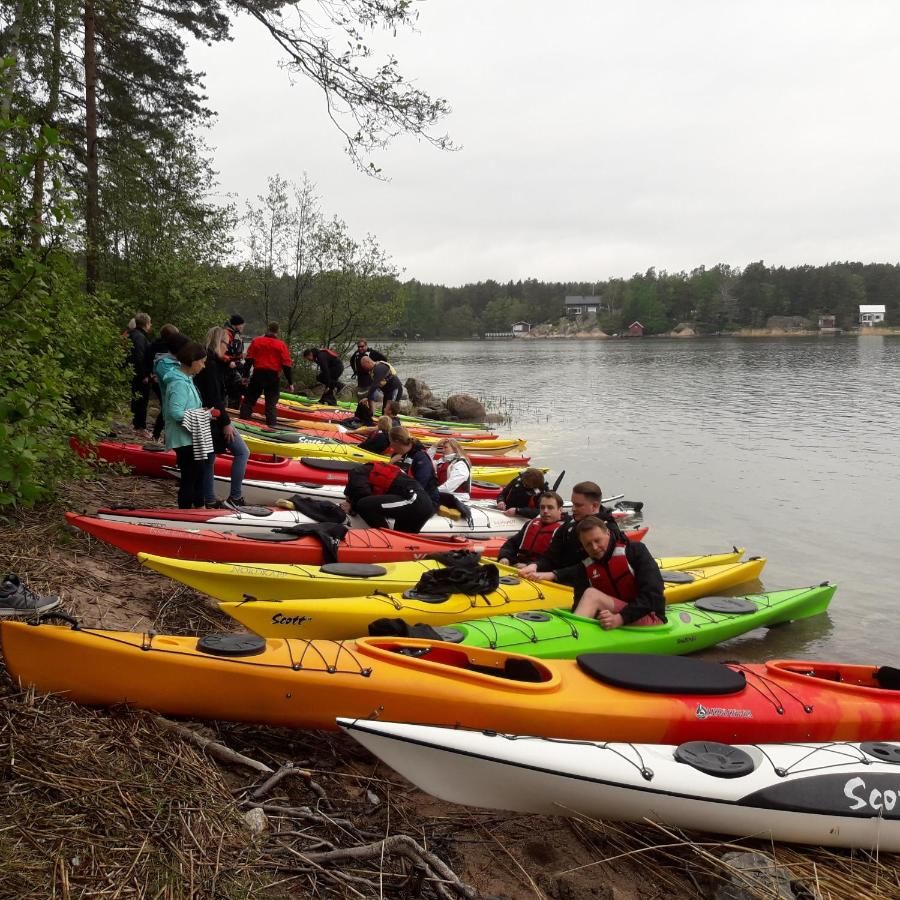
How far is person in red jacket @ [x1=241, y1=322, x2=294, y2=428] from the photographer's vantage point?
36.1ft

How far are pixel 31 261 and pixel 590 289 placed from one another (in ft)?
361

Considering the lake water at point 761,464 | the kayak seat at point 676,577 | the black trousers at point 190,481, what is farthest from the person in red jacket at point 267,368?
the kayak seat at point 676,577

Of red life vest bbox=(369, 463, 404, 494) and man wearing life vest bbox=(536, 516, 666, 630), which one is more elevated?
red life vest bbox=(369, 463, 404, 494)

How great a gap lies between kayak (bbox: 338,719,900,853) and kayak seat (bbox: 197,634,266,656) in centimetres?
78

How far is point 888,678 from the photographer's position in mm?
4188

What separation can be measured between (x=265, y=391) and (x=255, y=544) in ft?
19.4

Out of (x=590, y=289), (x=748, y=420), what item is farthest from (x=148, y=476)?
(x=590, y=289)

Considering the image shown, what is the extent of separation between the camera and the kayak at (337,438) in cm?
1018

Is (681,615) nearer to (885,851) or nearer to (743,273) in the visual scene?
(885,851)

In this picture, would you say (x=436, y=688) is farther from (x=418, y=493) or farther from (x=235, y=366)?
(x=235, y=366)

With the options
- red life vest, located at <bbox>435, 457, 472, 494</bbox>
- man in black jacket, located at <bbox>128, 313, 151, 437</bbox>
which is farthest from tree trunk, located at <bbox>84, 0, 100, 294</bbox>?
red life vest, located at <bbox>435, 457, 472, 494</bbox>

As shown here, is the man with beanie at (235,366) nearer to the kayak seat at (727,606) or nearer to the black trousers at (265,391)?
the black trousers at (265,391)

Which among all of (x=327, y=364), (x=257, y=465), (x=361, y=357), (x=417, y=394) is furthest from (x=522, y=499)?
(x=417, y=394)

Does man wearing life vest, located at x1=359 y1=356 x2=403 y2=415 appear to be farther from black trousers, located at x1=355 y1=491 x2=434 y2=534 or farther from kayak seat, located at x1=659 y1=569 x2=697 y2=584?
kayak seat, located at x1=659 y1=569 x2=697 y2=584
